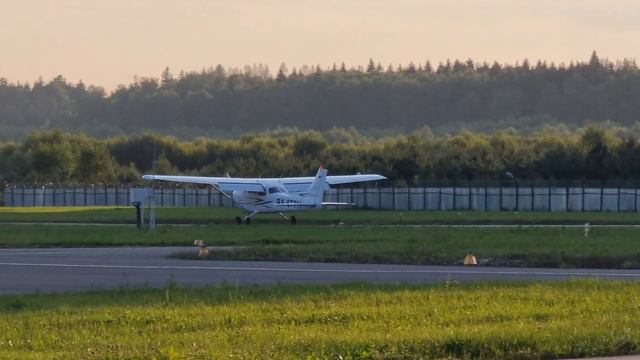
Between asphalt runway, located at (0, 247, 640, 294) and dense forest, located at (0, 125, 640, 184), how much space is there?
58.5 m

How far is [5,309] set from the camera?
20906 millimetres

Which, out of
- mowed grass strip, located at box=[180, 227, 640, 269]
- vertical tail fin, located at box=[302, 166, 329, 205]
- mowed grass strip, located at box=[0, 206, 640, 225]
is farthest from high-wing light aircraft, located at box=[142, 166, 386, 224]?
mowed grass strip, located at box=[180, 227, 640, 269]

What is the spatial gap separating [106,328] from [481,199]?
212 ft

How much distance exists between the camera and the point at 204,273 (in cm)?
2938

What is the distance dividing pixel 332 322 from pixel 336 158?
105 meters

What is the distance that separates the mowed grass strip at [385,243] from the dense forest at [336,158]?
44.0 m

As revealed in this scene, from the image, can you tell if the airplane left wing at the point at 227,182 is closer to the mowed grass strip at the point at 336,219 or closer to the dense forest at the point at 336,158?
the mowed grass strip at the point at 336,219

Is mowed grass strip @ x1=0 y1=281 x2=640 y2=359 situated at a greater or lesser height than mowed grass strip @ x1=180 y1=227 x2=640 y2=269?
greater

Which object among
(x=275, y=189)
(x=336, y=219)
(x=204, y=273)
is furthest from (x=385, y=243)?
(x=275, y=189)

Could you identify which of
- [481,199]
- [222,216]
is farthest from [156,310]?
[481,199]

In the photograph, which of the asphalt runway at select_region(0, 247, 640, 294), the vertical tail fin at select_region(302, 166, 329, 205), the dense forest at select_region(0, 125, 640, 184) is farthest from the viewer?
the dense forest at select_region(0, 125, 640, 184)

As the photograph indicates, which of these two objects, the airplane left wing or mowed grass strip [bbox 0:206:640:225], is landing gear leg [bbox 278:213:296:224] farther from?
the airplane left wing

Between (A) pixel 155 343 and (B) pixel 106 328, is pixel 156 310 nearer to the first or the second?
(B) pixel 106 328

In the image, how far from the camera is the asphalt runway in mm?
26766
